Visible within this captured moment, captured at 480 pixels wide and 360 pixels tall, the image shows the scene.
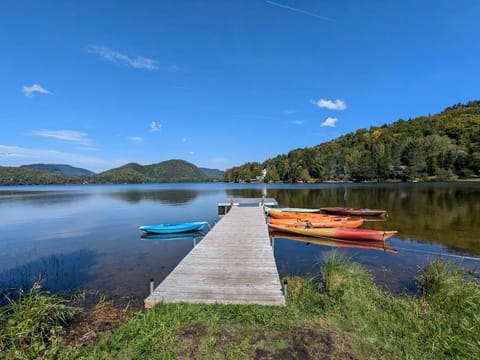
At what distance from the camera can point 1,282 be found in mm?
7344

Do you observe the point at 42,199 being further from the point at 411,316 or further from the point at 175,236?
the point at 411,316

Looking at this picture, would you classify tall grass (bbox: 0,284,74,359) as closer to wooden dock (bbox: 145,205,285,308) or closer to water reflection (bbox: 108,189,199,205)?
wooden dock (bbox: 145,205,285,308)

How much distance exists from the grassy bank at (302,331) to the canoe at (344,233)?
5.93 meters

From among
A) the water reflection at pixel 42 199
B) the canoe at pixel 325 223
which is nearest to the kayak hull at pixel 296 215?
the canoe at pixel 325 223

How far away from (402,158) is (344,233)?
74.9m

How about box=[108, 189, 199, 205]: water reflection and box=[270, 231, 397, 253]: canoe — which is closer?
box=[270, 231, 397, 253]: canoe

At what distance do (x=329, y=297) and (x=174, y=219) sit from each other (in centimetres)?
1481

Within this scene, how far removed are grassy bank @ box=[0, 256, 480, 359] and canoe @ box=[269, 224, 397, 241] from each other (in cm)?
593

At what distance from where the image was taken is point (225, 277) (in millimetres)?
5555

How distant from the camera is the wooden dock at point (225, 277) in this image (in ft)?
15.0

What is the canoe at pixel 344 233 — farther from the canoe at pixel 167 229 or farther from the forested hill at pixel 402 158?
the forested hill at pixel 402 158

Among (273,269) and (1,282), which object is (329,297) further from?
(1,282)

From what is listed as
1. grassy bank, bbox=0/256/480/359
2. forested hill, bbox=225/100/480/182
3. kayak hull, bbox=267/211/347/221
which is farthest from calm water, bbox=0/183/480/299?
→ forested hill, bbox=225/100/480/182

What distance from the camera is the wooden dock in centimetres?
458
